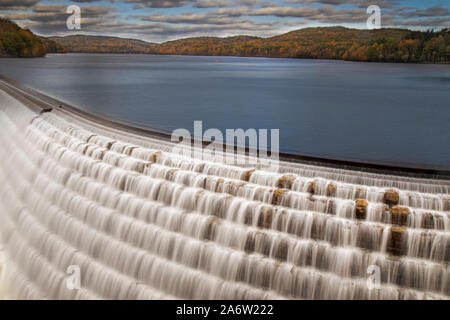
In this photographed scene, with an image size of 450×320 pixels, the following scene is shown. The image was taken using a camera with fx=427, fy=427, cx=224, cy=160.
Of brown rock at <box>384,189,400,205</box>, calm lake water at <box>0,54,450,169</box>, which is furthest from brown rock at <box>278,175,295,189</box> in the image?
calm lake water at <box>0,54,450,169</box>

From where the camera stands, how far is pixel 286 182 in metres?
9.05

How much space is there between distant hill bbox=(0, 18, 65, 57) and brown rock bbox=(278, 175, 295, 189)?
304 ft

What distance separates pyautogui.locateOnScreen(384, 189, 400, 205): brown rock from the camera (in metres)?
7.95

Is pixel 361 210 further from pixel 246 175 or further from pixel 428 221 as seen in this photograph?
pixel 246 175

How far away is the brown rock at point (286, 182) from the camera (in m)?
9.00

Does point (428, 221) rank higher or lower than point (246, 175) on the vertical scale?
lower

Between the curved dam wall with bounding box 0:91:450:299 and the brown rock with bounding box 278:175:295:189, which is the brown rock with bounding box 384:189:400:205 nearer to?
the curved dam wall with bounding box 0:91:450:299

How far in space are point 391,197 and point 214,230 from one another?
3.56 m
